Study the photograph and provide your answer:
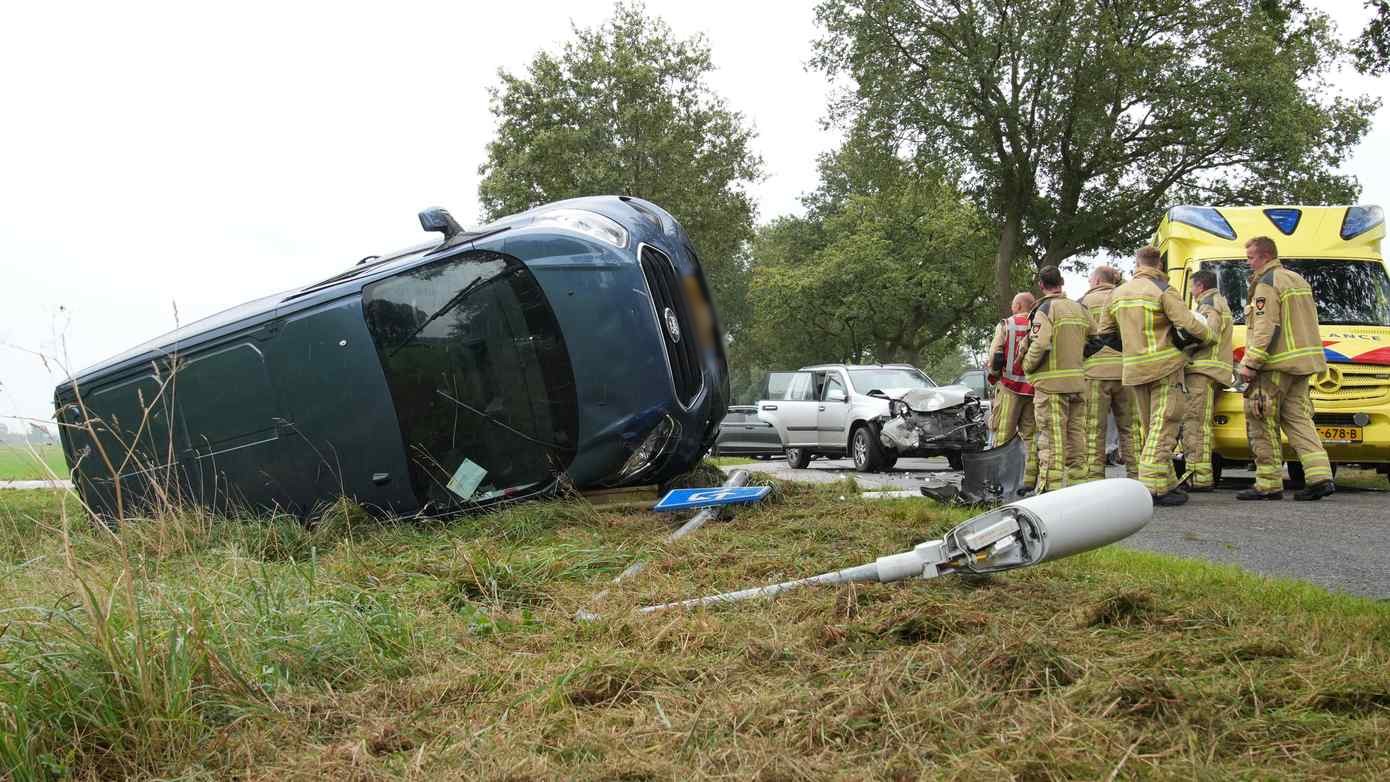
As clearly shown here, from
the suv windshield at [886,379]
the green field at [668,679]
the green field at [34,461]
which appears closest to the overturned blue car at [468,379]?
the green field at [668,679]

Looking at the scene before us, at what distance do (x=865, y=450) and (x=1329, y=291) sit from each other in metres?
5.65

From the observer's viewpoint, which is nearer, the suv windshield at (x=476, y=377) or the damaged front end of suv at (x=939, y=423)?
the suv windshield at (x=476, y=377)

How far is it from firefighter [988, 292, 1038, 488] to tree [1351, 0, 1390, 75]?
3.06 m

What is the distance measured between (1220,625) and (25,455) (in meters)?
3.87

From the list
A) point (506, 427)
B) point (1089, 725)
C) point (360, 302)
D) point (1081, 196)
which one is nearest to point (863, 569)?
point (1089, 725)

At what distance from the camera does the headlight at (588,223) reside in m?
6.87

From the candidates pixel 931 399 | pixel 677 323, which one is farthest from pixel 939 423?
pixel 677 323

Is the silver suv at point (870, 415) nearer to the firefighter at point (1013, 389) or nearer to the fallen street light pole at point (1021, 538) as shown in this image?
the firefighter at point (1013, 389)

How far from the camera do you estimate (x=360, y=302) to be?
6.80m

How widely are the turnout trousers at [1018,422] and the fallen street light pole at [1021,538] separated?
216 inches

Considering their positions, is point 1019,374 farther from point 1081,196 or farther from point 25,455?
point 1081,196

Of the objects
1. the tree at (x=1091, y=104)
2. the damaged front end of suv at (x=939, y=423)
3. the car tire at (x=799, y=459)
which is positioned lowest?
the car tire at (x=799, y=459)

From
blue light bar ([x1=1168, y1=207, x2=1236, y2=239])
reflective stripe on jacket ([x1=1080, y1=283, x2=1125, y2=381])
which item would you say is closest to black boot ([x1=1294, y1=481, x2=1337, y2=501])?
reflective stripe on jacket ([x1=1080, y1=283, x2=1125, y2=381])

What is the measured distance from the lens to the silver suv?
42.1ft
